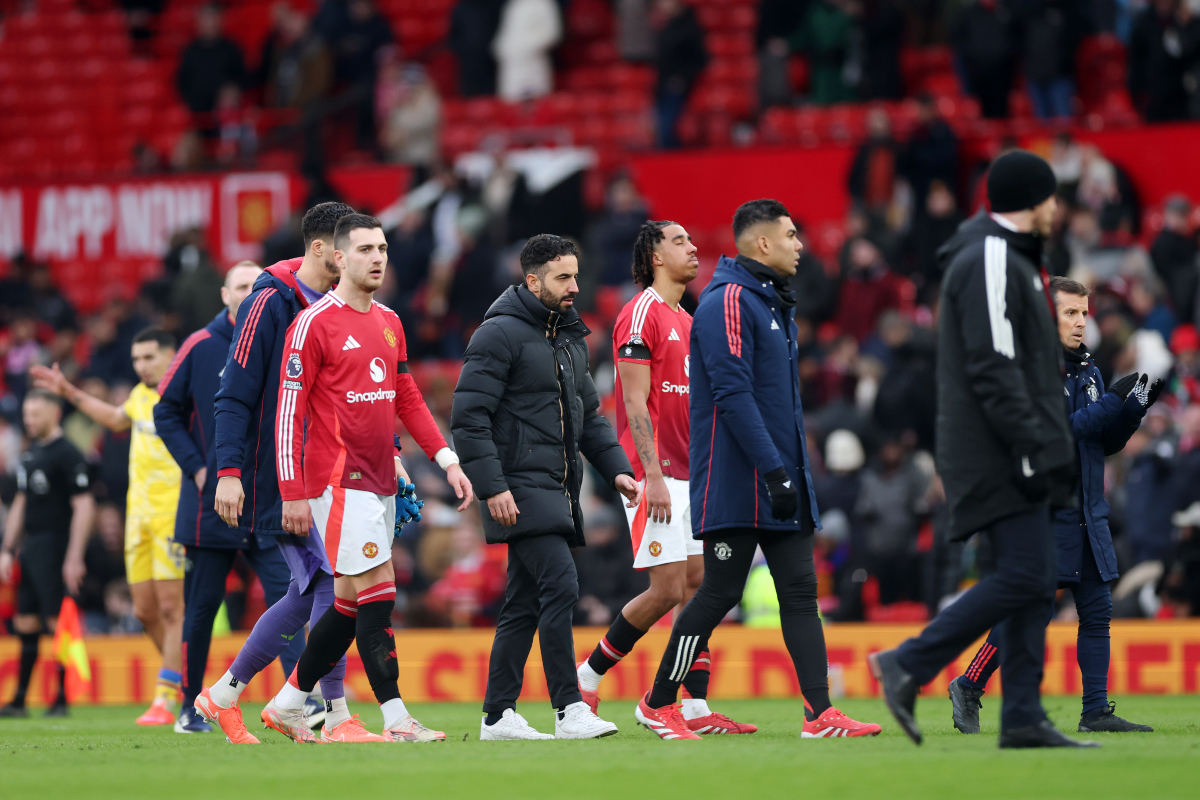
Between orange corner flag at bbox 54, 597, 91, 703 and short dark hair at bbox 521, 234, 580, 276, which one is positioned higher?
short dark hair at bbox 521, 234, 580, 276

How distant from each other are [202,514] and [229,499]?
1654 millimetres

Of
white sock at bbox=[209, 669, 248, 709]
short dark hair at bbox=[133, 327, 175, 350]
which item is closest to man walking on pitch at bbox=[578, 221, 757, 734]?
white sock at bbox=[209, 669, 248, 709]

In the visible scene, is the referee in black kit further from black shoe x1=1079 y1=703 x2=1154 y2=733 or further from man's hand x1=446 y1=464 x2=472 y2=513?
black shoe x1=1079 y1=703 x2=1154 y2=733

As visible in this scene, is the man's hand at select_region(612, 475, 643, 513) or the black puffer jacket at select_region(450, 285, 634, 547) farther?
the man's hand at select_region(612, 475, 643, 513)

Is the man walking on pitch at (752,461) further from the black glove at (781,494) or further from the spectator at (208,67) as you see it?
the spectator at (208,67)

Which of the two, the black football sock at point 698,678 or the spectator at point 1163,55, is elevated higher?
the spectator at point 1163,55

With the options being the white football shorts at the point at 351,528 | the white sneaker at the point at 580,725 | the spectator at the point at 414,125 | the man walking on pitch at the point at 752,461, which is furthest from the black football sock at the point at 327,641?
the spectator at the point at 414,125

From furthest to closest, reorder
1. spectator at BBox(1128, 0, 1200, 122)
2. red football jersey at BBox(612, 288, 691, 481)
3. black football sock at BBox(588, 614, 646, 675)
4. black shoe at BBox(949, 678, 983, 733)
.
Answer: spectator at BBox(1128, 0, 1200, 122) < red football jersey at BBox(612, 288, 691, 481) < black football sock at BBox(588, 614, 646, 675) < black shoe at BBox(949, 678, 983, 733)

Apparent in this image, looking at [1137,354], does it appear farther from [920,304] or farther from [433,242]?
[433,242]

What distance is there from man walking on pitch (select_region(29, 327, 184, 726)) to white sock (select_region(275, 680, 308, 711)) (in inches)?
115

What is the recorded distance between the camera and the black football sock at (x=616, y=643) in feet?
28.5

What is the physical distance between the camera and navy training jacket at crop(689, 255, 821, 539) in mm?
7645

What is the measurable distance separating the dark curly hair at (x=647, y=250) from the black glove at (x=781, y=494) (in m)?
2.02

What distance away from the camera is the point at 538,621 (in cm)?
813
